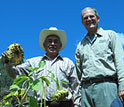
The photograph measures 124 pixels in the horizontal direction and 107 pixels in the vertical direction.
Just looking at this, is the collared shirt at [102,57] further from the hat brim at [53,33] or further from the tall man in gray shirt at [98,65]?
the hat brim at [53,33]

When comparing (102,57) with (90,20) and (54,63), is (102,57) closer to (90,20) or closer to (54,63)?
(90,20)

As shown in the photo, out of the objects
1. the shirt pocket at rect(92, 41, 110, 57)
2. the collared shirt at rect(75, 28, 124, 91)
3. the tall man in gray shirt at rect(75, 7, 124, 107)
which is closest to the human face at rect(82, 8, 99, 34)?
the tall man in gray shirt at rect(75, 7, 124, 107)

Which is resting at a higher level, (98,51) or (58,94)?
(98,51)

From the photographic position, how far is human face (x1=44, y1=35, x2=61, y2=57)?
364 centimetres

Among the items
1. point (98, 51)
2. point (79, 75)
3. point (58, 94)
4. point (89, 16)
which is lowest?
point (58, 94)

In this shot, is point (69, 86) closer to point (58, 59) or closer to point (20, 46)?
point (58, 59)

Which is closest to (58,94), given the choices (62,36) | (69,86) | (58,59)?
(69,86)

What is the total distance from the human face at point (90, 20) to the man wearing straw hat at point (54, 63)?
0.69 meters

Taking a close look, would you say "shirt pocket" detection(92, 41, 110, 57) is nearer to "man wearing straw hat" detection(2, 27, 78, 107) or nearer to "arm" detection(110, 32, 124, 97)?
"arm" detection(110, 32, 124, 97)

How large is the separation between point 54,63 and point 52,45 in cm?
31

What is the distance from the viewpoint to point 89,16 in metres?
3.23

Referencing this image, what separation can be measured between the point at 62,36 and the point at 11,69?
1165 mm

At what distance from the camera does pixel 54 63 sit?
3.59 m

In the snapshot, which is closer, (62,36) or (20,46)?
(20,46)
